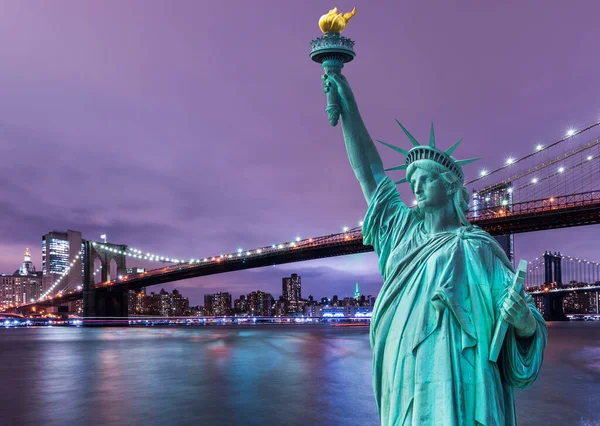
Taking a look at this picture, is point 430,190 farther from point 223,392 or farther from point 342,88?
point 223,392

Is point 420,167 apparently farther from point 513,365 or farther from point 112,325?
point 112,325

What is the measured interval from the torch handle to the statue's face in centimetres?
78

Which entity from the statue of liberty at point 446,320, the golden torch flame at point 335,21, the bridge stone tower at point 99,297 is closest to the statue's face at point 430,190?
the statue of liberty at point 446,320

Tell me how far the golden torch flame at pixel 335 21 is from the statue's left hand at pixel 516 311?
2.07 m

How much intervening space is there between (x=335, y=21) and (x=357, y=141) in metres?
0.82

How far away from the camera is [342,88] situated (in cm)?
356

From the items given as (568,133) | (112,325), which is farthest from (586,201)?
(112,325)

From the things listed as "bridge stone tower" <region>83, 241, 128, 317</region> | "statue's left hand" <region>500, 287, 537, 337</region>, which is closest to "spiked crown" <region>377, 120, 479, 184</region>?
"statue's left hand" <region>500, 287, 537, 337</region>

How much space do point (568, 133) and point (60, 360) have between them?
48.3 meters

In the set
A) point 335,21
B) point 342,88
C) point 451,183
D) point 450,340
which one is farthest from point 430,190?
point 335,21

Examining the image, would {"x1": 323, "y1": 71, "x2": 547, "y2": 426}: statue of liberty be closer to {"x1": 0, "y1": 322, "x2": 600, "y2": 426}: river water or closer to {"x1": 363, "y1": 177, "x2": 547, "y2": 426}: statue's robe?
{"x1": 363, "y1": 177, "x2": 547, "y2": 426}: statue's robe

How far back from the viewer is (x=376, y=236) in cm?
342

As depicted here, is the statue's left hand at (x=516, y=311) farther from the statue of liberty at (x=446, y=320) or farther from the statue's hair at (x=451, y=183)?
the statue's hair at (x=451, y=183)

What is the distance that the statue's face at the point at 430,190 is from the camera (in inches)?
119
